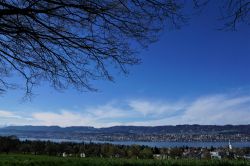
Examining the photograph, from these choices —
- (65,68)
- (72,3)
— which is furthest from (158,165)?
(72,3)

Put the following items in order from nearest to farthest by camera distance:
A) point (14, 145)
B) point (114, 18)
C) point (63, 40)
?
point (114, 18) → point (63, 40) → point (14, 145)

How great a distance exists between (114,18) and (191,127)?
146 meters

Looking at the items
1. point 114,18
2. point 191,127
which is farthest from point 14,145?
point 191,127

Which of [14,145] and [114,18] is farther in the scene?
[14,145]

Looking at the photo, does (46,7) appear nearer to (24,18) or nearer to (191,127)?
(24,18)

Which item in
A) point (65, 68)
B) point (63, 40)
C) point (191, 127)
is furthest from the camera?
point (191, 127)

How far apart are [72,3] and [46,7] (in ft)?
1.71

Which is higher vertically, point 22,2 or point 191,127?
point 191,127

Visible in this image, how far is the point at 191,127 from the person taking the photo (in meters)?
149

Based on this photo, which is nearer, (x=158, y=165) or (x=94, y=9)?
(x=94, y=9)

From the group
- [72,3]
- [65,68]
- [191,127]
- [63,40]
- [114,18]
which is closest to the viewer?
[72,3]

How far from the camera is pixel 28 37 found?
7.68 metres

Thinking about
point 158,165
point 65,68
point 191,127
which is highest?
point 191,127

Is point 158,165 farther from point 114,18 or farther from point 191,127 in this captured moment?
point 191,127
